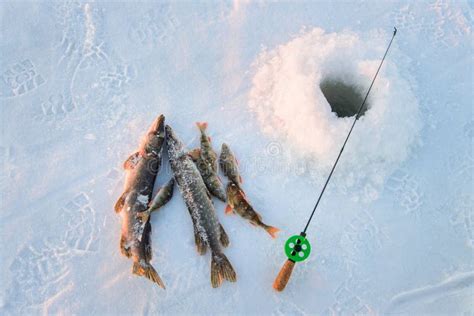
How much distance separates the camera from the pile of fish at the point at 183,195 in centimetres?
387

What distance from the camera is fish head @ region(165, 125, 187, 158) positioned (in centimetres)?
420

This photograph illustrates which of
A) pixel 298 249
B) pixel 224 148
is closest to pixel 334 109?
pixel 224 148

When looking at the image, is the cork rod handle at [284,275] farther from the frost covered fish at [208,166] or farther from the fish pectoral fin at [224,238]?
the frost covered fish at [208,166]

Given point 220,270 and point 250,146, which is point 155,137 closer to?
point 250,146

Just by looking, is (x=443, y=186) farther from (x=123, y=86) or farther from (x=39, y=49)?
(x=39, y=49)

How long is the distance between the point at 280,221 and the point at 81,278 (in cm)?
201

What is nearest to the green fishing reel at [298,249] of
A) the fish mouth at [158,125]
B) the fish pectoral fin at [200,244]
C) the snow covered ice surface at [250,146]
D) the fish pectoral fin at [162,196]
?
the snow covered ice surface at [250,146]

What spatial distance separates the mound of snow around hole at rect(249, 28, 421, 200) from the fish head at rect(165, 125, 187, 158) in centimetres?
92

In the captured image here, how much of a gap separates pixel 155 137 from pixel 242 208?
1.18 meters

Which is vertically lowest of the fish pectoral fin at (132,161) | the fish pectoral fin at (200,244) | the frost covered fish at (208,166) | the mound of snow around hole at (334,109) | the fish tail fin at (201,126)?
the fish pectoral fin at (200,244)

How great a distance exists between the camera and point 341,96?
15.6 ft

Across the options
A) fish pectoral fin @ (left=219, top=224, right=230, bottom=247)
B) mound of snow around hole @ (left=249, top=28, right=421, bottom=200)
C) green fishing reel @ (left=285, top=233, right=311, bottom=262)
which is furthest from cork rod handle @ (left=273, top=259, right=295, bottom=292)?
mound of snow around hole @ (left=249, top=28, right=421, bottom=200)

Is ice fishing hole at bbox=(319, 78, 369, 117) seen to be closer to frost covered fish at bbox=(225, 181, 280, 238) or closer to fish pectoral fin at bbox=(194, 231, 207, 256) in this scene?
frost covered fish at bbox=(225, 181, 280, 238)

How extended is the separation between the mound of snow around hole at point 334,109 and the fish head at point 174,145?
0.92m
